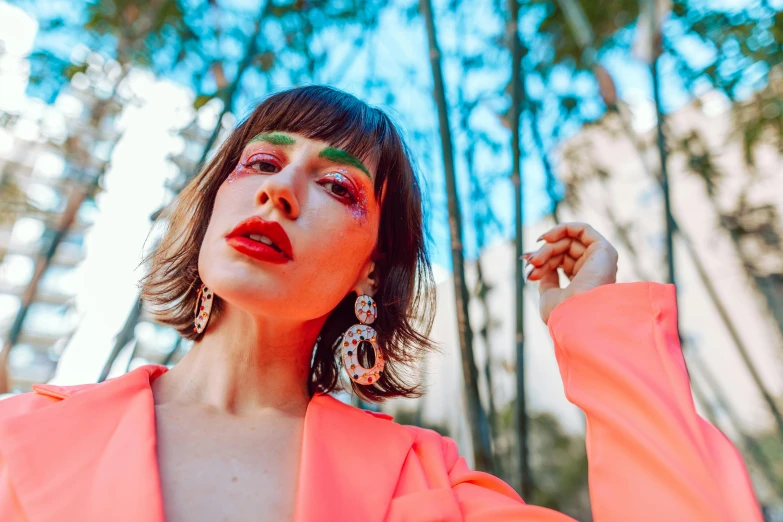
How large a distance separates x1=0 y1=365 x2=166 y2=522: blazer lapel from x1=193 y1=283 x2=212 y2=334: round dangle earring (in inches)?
8.5

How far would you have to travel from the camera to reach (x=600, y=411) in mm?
1088

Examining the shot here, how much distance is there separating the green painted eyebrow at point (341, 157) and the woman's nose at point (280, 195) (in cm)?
15

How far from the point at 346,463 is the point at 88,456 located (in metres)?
0.49

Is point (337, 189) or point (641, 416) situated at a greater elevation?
point (337, 189)

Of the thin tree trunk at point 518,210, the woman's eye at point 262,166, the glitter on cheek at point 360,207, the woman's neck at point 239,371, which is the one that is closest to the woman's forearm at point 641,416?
the glitter on cheek at point 360,207

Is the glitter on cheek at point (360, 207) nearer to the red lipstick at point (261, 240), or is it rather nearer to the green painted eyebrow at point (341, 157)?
the green painted eyebrow at point (341, 157)

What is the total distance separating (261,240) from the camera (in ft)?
3.64

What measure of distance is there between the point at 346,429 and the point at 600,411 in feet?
1.80

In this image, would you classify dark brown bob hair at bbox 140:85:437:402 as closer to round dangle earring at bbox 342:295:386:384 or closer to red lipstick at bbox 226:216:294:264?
round dangle earring at bbox 342:295:386:384

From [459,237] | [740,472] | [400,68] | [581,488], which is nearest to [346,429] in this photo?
[740,472]

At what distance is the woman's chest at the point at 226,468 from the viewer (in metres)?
0.96

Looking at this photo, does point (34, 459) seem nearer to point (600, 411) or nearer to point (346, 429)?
point (346, 429)

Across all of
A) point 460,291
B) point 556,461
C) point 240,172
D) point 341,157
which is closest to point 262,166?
point 240,172

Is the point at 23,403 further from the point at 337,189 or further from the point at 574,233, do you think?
the point at 574,233
